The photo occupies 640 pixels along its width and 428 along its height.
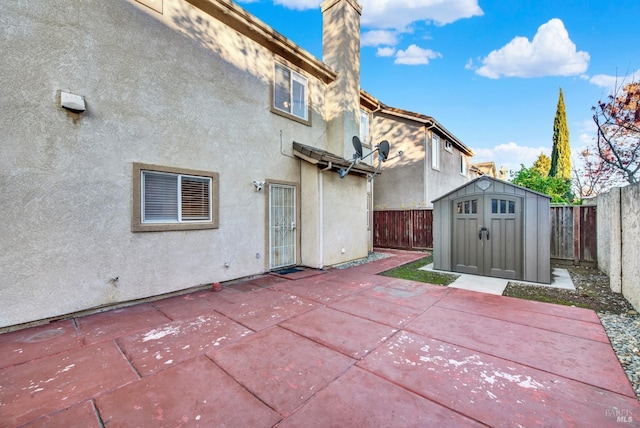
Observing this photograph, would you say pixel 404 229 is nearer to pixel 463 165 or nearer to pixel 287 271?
pixel 287 271

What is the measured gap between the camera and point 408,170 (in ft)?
48.8

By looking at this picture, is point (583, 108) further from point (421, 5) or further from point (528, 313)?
point (528, 313)

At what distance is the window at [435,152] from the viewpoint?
1517 cm

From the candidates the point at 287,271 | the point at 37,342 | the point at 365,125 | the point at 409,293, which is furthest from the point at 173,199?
the point at 365,125

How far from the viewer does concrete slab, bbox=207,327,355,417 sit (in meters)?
2.46

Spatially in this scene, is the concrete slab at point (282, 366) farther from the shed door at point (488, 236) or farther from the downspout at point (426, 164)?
the downspout at point (426, 164)

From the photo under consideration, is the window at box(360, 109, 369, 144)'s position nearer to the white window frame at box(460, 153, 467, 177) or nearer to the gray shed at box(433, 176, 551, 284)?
the gray shed at box(433, 176, 551, 284)

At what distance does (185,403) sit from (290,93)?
8.03 meters

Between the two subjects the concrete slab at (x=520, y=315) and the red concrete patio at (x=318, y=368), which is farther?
the concrete slab at (x=520, y=315)

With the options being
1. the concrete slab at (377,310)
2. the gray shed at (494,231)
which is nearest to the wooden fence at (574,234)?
the gray shed at (494,231)

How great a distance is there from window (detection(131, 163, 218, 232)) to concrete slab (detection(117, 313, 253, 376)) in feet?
7.18

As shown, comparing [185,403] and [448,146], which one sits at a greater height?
[448,146]

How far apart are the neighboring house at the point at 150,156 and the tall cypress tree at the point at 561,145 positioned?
917 inches

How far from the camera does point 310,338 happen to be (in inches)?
143
